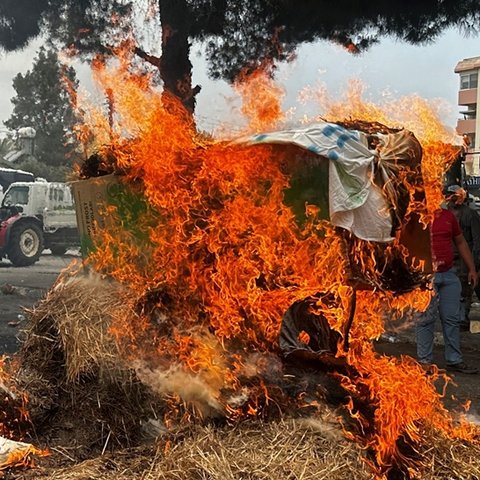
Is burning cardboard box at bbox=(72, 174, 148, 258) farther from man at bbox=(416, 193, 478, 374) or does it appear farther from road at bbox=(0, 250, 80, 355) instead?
man at bbox=(416, 193, 478, 374)

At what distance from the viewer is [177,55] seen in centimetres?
954

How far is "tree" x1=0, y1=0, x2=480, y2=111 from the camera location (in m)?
9.25

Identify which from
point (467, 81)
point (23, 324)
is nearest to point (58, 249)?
point (23, 324)

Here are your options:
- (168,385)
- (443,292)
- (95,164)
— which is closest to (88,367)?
(168,385)

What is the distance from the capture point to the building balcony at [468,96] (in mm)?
45938

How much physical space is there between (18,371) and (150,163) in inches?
71.4

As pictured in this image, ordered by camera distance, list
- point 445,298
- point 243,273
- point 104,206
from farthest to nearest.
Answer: point 445,298
point 104,206
point 243,273

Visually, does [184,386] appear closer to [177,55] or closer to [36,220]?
[177,55]

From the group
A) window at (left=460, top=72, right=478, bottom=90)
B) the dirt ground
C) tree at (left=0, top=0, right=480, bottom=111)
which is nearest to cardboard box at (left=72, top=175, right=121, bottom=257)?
the dirt ground

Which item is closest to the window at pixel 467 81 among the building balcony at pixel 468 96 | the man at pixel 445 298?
the building balcony at pixel 468 96

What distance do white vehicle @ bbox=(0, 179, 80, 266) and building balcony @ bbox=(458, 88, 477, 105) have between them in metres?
37.6

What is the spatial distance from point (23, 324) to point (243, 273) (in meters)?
3.76

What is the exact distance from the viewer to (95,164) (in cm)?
508

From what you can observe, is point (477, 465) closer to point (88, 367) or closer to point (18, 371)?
point (88, 367)
